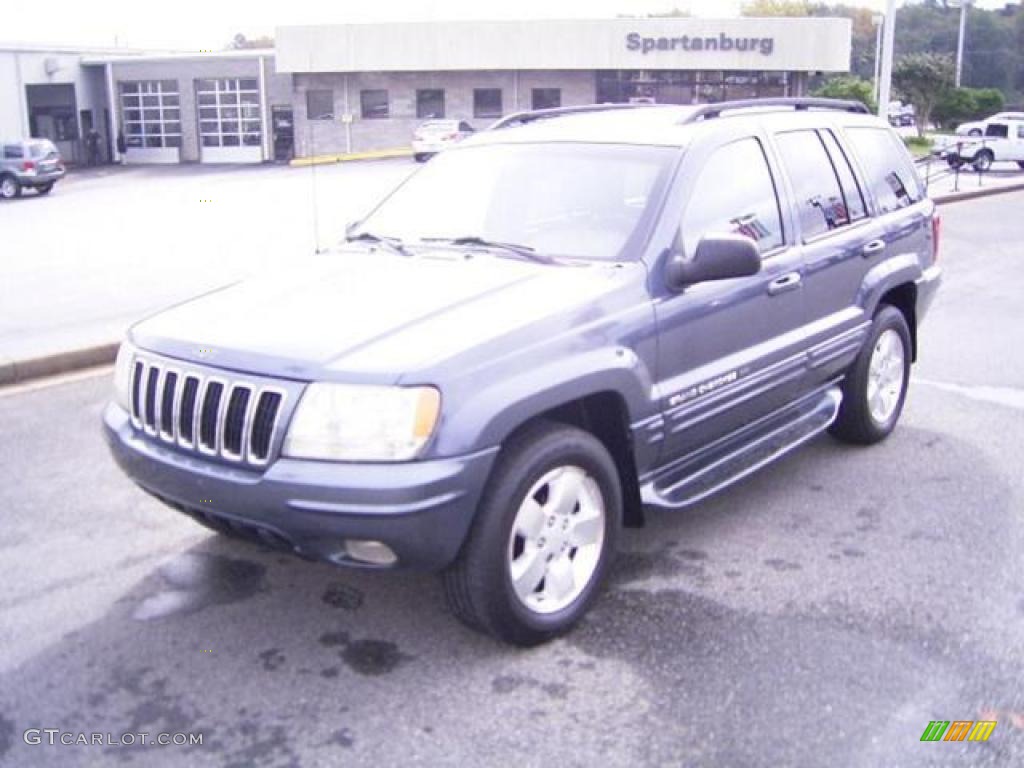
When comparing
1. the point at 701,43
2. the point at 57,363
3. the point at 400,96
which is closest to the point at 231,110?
the point at 400,96

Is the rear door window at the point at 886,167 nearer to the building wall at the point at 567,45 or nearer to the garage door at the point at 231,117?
the building wall at the point at 567,45

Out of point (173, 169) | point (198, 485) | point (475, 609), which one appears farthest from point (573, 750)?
point (173, 169)

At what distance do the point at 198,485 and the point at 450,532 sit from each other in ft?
2.89

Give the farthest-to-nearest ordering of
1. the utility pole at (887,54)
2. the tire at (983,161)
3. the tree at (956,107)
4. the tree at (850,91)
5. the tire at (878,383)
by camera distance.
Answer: the tree at (956,107) → the tree at (850,91) → the tire at (983,161) → the utility pole at (887,54) → the tire at (878,383)

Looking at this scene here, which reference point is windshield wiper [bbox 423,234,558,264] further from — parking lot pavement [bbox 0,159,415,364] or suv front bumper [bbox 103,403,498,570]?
suv front bumper [bbox 103,403,498,570]

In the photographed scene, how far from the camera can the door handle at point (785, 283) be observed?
198 inches

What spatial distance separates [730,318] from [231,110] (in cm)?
4845

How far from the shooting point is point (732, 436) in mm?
4984

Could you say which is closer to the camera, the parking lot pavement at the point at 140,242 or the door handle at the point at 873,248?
the door handle at the point at 873,248

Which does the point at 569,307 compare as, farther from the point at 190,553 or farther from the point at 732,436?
the point at 190,553

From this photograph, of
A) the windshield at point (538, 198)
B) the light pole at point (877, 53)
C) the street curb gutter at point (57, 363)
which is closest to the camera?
the windshield at point (538, 198)

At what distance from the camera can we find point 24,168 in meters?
32.1

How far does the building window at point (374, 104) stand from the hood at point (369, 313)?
46.1 meters

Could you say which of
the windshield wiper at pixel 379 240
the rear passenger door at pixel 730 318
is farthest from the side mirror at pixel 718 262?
the windshield wiper at pixel 379 240
